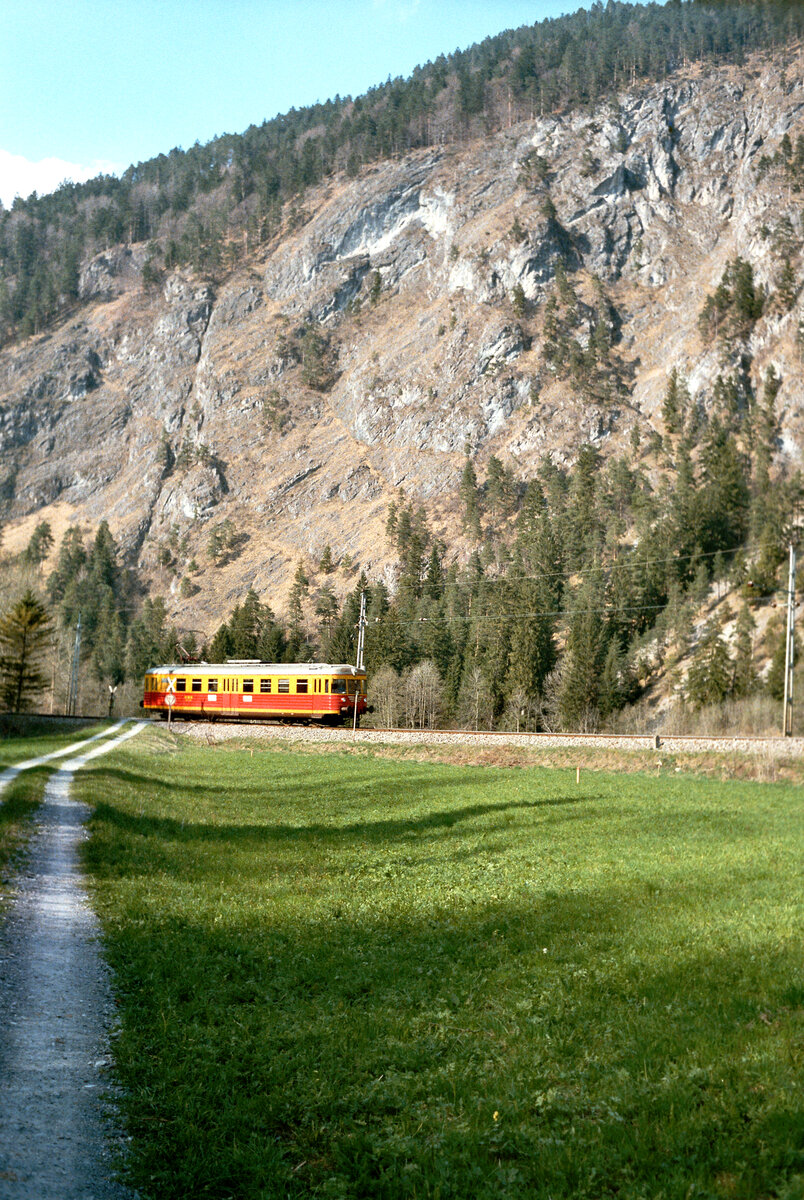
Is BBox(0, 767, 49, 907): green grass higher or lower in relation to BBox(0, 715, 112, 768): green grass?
higher

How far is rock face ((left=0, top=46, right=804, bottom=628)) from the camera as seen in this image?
137 m


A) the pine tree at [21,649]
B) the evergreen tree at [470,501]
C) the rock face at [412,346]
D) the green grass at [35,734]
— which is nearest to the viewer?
the green grass at [35,734]

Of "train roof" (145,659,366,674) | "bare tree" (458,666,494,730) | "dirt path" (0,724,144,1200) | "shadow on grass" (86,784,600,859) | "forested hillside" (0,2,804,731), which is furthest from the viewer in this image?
"forested hillside" (0,2,804,731)

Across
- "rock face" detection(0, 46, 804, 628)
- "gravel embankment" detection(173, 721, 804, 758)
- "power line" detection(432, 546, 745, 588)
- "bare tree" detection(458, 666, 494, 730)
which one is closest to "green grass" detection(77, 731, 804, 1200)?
"gravel embankment" detection(173, 721, 804, 758)

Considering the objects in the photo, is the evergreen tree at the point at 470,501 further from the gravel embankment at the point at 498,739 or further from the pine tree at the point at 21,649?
the gravel embankment at the point at 498,739

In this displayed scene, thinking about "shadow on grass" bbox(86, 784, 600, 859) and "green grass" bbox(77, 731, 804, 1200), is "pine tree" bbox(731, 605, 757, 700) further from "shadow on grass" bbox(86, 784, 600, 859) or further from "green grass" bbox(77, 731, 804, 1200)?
"green grass" bbox(77, 731, 804, 1200)

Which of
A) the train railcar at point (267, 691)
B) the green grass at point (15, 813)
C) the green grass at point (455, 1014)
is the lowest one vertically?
the green grass at point (455, 1014)

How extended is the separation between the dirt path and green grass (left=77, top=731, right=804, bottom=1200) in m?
0.29

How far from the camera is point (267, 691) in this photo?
56000mm

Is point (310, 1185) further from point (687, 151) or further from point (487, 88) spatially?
point (487, 88)

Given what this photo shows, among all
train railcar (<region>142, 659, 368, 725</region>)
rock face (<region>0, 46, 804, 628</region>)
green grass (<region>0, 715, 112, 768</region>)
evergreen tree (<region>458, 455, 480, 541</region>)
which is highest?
rock face (<region>0, 46, 804, 628</region>)

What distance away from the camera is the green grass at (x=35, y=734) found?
111ft

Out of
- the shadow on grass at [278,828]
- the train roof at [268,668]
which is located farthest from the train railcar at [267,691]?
the shadow on grass at [278,828]

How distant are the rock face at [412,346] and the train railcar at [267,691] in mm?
65365
